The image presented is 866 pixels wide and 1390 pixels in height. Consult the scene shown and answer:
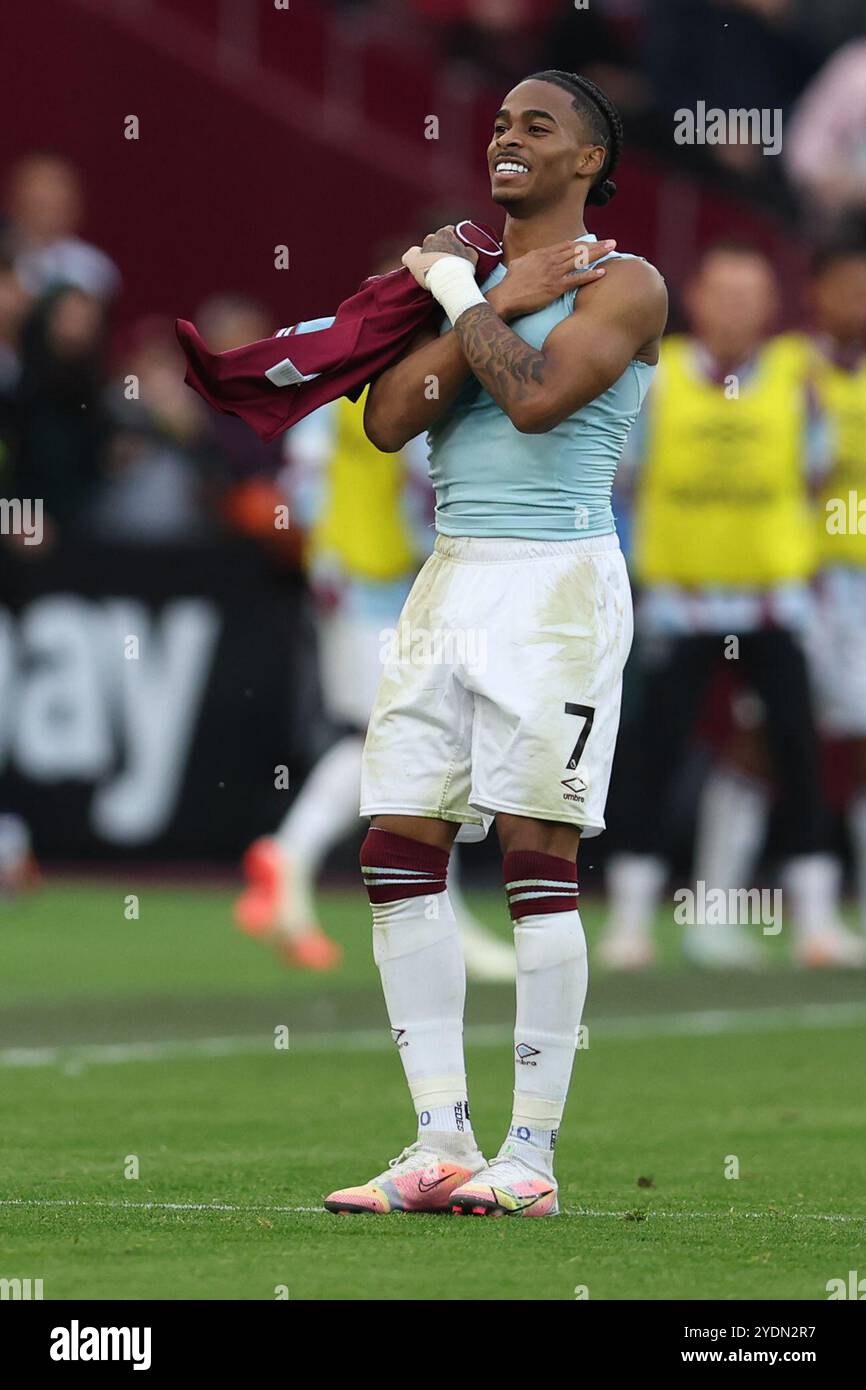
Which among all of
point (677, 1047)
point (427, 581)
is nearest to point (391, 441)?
point (427, 581)

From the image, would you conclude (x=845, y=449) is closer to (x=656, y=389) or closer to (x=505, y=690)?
(x=656, y=389)

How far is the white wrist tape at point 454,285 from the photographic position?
5898 mm

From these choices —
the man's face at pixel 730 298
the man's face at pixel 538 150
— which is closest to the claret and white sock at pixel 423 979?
the man's face at pixel 538 150

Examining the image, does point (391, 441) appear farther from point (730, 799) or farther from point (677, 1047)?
point (730, 799)

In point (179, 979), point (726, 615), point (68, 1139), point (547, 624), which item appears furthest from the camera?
point (726, 615)

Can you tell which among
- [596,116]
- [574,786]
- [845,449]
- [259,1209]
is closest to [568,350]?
[596,116]

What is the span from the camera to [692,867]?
574 inches

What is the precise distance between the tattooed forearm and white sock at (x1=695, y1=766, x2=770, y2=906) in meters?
6.72

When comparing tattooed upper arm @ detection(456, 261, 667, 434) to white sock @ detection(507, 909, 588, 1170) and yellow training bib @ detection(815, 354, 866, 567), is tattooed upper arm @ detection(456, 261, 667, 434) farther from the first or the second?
yellow training bib @ detection(815, 354, 866, 567)

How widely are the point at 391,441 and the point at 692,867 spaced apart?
876 centimetres

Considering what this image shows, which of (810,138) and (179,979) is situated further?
(810,138)

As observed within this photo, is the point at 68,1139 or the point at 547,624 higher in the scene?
the point at 547,624

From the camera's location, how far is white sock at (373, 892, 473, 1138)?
599cm

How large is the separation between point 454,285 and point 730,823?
264 inches
